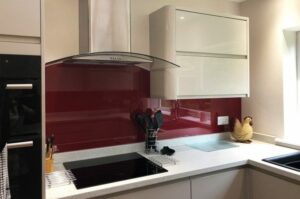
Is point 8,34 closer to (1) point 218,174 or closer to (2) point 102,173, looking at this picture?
(2) point 102,173

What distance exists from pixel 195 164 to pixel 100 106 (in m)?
0.84

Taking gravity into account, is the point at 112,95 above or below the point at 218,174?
above

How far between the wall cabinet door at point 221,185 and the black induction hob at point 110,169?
0.27 meters

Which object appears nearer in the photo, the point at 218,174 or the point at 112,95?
the point at 218,174

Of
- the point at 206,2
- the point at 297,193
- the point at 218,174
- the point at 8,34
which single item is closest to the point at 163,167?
the point at 218,174

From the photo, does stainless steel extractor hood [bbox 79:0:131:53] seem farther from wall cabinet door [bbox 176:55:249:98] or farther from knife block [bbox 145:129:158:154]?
knife block [bbox 145:129:158:154]

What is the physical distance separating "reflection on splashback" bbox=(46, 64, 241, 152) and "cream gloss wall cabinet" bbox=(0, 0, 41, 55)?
0.60m

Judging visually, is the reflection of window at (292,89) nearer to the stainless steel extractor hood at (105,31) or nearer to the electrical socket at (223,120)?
the electrical socket at (223,120)

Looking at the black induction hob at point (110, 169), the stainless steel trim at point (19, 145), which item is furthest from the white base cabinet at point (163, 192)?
the stainless steel trim at point (19, 145)

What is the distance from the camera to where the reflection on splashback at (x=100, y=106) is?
1.84 meters

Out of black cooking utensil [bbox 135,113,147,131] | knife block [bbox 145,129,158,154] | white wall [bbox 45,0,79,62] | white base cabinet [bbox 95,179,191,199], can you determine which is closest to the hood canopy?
white wall [bbox 45,0,79,62]

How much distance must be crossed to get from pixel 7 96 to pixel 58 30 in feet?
2.72

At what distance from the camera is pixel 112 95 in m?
2.03

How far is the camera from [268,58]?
2.36 metres
